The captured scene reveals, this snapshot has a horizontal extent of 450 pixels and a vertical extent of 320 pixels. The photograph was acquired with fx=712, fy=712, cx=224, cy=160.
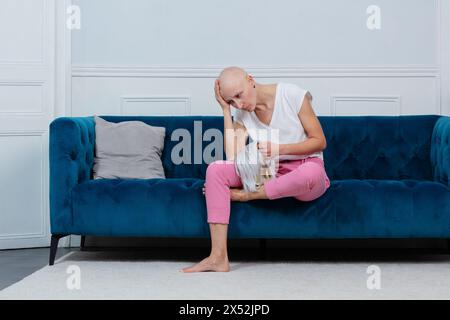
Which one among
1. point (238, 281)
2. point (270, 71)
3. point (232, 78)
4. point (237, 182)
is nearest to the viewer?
point (238, 281)

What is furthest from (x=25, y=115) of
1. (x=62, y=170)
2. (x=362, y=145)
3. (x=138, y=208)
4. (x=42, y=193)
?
(x=362, y=145)

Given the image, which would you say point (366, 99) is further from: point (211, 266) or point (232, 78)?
point (211, 266)

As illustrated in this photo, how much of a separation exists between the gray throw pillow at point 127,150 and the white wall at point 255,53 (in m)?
0.43

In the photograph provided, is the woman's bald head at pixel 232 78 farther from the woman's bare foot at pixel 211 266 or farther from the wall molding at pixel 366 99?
the wall molding at pixel 366 99

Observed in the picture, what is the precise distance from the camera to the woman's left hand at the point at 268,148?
3154 millimetres

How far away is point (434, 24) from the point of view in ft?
14.3

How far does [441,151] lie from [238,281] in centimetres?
138

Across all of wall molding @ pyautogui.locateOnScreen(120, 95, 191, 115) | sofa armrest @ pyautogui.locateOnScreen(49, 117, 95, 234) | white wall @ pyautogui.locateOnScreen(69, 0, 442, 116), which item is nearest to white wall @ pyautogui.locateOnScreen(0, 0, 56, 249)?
white wall @ pyautogui.locateOnScreen(69, 0, 442, 116)

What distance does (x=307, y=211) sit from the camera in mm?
3352

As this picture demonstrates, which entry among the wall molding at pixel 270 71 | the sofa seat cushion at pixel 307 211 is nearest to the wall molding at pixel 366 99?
the wall molding at pixel 270 71

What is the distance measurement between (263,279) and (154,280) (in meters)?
0.47

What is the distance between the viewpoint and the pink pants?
10.5ft

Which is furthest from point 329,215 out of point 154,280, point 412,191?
point 154,280

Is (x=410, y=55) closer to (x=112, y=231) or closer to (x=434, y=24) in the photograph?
(x=434, y=24)
